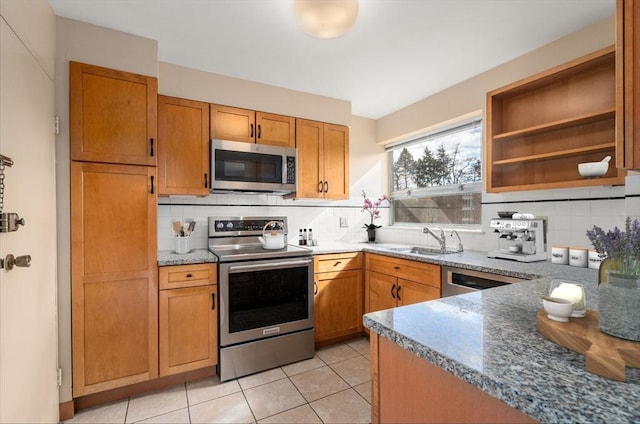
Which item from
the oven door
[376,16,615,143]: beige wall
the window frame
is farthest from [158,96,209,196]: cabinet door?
the window frame

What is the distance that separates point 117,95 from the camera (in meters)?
2.04

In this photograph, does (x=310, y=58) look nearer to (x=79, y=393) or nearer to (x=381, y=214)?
(x=381, y=214)

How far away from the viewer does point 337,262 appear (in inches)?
112

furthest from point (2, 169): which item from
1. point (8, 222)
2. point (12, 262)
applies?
point (12, 262)

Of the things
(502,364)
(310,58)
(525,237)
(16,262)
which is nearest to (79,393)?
(16,262)

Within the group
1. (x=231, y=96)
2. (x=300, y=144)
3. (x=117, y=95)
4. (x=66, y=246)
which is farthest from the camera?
(x=300, y=144)

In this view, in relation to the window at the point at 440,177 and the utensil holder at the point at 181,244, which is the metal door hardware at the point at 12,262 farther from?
the window at the point at 440,177

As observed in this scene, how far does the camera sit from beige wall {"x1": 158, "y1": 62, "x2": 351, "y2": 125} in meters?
2.55

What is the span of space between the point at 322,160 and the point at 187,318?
6.18 feet

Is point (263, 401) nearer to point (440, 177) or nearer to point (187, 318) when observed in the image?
point (187, 318)

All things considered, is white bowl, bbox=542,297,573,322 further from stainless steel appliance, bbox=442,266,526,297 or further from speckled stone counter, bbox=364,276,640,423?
stainless steel appliance, bbox=442,266,526,297

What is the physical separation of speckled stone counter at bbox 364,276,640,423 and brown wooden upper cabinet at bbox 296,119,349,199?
215 centimetres

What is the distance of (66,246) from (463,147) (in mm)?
3323

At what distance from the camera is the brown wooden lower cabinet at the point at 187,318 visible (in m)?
Result: 2.14
